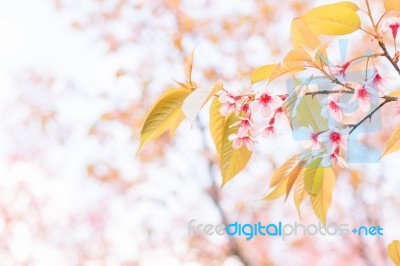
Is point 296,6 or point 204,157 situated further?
point 296,6

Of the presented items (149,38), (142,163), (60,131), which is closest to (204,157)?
(142,163)

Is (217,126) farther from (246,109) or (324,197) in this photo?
(324,197)

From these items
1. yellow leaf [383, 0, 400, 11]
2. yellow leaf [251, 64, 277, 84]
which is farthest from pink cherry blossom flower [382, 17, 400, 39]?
yellow leaf [251, 64, 277, 84]

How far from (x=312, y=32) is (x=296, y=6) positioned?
93.3 inches

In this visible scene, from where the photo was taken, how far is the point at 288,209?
3936 mm

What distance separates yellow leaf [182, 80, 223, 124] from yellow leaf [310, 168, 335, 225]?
0.61ft

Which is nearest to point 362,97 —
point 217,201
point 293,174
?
point 293,174

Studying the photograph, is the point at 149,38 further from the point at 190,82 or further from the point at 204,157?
the point at 190,82

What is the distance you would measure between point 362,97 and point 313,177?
123 millimetres

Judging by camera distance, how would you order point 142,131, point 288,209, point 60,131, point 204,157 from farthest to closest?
point 288,209 < point 60,131 < point 204,157 < point 142,131

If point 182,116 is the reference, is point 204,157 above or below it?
below

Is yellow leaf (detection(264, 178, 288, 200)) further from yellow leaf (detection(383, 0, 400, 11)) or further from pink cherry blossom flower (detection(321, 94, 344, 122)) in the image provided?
yellow leaf (detection(383, 0, 400, 11))

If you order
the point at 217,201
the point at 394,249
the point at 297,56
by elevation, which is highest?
the point at 297,56

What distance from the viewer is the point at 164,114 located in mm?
578
